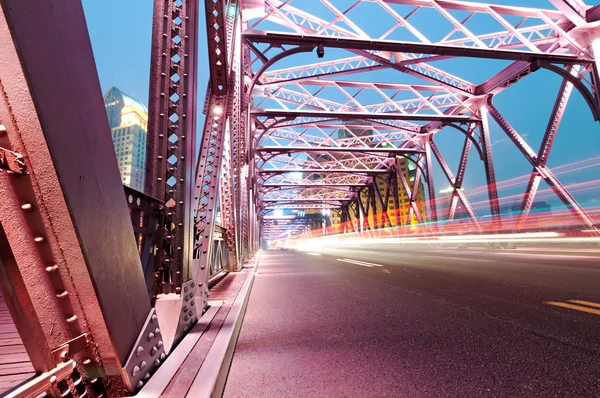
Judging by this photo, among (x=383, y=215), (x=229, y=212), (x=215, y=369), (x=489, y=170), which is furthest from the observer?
(x=383, y=215)

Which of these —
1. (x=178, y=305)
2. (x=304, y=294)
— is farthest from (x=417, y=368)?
(x=304, y=294)

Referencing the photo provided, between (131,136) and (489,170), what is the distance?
660 inches

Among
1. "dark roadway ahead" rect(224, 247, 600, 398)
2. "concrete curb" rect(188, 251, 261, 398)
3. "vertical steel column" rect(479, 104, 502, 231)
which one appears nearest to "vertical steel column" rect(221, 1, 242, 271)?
"dark roadway ahead" rect(224, 247, 600, 398)

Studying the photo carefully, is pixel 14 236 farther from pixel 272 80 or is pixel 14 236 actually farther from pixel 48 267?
pixel 272 80

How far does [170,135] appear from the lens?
2.83 meters

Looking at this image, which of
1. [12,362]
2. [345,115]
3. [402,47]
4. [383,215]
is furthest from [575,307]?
[383,215]

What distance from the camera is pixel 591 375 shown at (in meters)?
1.90

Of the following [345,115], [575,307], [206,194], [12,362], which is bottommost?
[575,307]

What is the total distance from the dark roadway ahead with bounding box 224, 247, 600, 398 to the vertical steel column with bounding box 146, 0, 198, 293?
1133mm

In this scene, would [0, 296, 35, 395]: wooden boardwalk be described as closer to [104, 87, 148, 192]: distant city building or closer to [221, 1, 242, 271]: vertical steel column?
[104, 87, 148, 192]: distant city building

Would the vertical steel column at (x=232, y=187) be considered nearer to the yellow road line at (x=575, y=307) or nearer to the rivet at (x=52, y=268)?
the rivet at (x=52, y=268)

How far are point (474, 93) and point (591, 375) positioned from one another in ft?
53.9

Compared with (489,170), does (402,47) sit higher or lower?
higher

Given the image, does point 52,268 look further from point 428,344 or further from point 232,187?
point 232,187
